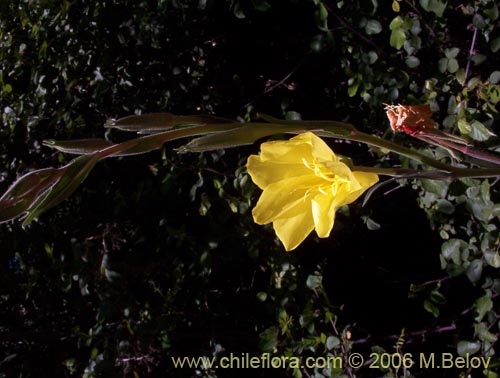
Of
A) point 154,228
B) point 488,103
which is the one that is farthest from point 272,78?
point 488,103

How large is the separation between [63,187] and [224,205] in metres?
0.84

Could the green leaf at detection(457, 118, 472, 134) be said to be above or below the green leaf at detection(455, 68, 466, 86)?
above

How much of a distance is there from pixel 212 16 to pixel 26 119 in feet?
2.06

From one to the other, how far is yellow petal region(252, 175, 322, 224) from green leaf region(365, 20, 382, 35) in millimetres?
677

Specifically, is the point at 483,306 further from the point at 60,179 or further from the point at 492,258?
the point at 60,179

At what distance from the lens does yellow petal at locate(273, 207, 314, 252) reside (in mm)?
810

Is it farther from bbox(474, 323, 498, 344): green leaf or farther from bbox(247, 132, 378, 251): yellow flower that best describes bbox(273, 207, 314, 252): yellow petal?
bbox(474, 323, 498, 344): green leaf

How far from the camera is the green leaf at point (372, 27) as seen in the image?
1.38 meters

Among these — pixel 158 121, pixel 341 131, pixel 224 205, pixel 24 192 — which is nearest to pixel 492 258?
pixel 224 205

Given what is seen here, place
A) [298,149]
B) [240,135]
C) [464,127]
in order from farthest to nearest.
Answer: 1. [464,127]
2. [298,149]
3. [240,135]

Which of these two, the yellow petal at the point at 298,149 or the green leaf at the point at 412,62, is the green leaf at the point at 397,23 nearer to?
the green leaf at the point at 412,62

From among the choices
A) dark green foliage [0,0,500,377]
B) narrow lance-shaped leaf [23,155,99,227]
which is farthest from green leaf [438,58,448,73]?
narrow lance-shaped leaf [23,155,99,227]

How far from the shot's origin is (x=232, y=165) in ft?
5.35

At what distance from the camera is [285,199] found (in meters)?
0.82
